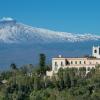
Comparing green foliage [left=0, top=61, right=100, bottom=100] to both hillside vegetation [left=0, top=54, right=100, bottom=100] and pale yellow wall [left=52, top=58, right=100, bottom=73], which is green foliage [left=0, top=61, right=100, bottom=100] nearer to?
hillside vegetation [left=0, top=54, right=100, bottom=100]

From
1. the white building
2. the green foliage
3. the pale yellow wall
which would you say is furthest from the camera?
the white building

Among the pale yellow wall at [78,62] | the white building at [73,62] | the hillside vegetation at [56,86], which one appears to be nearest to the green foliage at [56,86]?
the hillside vegetation at [56,86]

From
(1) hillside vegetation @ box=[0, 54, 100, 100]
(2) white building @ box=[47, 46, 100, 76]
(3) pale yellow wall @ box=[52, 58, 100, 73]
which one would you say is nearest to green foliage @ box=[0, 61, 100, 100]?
(1) hillside vegetation @ box=[0, 54, 100, 100]

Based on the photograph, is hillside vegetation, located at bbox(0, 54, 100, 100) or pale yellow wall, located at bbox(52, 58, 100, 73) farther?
pale yellow wall, located at bbox(52, 58, 100, 73)

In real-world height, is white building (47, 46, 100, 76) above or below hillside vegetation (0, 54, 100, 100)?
above

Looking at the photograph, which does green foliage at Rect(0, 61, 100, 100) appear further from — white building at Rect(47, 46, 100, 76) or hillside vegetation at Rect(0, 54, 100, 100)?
white building at Rect(47, 46, 100, 76)

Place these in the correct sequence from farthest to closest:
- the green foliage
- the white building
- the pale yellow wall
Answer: the white building → the pale yellow wall → the green foliage

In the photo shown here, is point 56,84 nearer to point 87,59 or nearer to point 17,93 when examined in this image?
point 17,93

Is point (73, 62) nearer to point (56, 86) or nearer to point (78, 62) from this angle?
point (78, 62)

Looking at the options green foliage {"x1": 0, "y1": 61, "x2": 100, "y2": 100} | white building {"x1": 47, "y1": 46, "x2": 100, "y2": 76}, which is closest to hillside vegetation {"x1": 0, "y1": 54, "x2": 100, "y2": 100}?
green foliage {"x1": 0, "y1": 61, "x2": 100, "y2": 100}

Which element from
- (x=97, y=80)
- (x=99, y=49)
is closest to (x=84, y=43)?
(x=99, y=49)

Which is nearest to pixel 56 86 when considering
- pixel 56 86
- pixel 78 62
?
pixel 56 86

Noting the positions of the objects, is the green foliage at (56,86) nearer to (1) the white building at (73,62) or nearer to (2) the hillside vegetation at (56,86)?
(2) the hillside vegetation at (56,86)

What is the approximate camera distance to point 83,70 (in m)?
67.9
